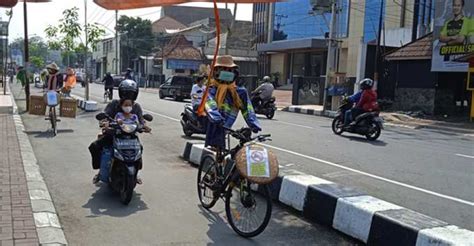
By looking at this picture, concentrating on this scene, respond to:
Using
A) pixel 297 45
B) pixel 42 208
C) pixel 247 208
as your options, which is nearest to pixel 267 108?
pixel 42 208

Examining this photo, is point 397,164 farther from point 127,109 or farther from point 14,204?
point 14,204

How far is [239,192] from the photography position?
5242mm

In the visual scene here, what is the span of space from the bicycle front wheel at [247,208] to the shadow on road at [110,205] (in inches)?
51.3

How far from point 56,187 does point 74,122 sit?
8.64 meters

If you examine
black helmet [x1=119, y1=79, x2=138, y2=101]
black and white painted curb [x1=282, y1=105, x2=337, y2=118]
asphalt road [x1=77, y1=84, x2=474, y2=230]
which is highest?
black helmet [x1=119, y1=79, x2=138, y2=101]

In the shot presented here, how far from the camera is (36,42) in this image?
94562mm

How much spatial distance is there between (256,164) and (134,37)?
70.6 metres

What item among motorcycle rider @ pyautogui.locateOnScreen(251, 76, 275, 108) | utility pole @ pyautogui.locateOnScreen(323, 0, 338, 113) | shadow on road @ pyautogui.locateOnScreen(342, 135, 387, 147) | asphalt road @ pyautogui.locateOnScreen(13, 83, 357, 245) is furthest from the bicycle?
utility pole @ pyautogui.locateOnScreen(323, 0, 338, 113)

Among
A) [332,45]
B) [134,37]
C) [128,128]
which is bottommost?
[128,128]

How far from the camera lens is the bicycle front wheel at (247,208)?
4.94 metres

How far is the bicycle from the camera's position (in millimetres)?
4988

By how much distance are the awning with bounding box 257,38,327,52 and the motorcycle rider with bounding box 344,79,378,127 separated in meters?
30.6

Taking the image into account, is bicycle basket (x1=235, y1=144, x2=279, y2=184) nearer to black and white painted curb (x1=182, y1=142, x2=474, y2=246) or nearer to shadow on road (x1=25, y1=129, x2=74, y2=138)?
black and white painted curb (x1=182, y1=142, x2=474, y2=246)

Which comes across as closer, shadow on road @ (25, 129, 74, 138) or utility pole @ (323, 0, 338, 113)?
shadow on road @ (25, 129, 74, 138)
